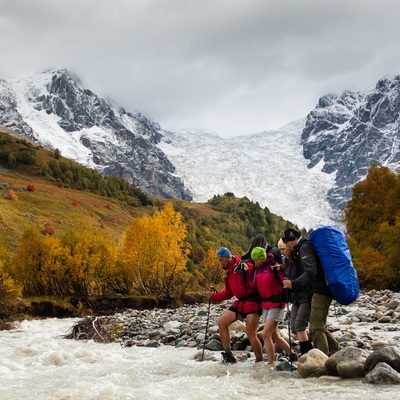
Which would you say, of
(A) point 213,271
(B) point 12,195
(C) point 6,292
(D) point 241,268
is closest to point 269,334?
(D) point 241,268

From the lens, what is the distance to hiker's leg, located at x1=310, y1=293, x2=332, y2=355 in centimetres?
1066

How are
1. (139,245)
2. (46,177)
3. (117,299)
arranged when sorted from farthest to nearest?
(46,177)
(139,245)
(117,299)

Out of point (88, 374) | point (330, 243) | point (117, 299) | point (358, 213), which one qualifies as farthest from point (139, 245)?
point (330, 243)

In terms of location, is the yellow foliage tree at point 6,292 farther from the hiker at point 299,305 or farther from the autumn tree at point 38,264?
the hiker at point 299,305

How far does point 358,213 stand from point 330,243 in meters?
50.8

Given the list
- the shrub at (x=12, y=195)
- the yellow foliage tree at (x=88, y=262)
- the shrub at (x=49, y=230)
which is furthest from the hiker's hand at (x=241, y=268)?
the shrub at (x=12, y=195)

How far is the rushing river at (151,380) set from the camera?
30.8 feet

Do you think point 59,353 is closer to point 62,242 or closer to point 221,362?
point 221,362

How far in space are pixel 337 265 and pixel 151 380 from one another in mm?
5327

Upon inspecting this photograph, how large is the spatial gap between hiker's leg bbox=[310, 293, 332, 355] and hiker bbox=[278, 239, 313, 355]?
265 millimetres

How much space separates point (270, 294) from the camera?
11461 mm

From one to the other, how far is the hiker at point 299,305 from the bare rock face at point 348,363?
1105mm

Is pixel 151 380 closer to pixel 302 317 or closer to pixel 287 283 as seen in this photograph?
pixel 302 317

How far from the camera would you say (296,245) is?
36.9 ft
